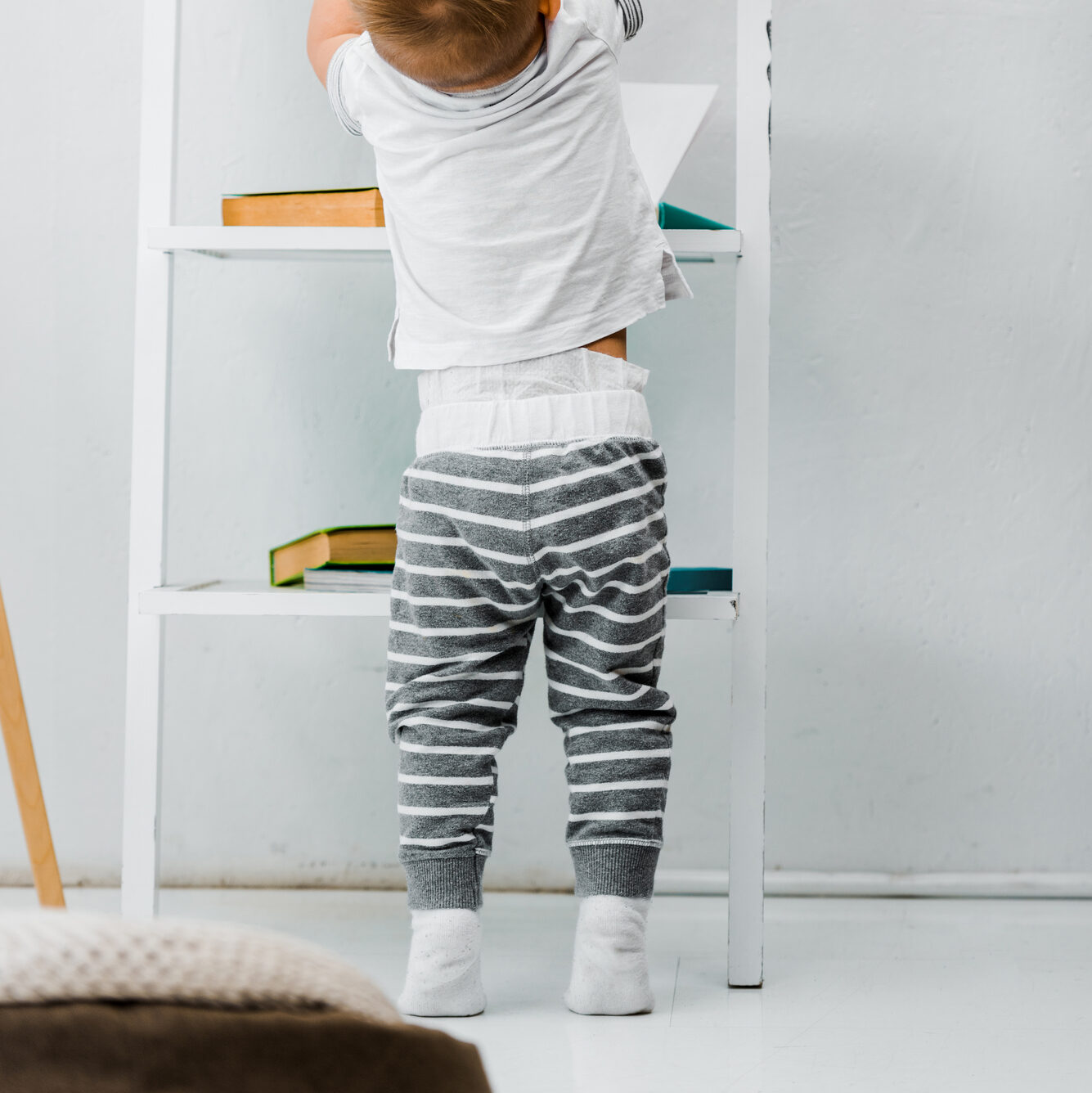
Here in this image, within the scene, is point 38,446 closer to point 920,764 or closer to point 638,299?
point 638,299

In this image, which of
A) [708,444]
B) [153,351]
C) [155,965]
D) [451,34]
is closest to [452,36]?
[451,34]

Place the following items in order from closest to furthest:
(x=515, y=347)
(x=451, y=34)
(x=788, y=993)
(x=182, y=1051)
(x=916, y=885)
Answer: (x=182, y=1051) < (x=451, y=34) < (x=515, y=347) < (x=788, y=993) < (x=916, y=885)

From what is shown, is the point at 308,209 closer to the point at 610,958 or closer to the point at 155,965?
the point at 610,958

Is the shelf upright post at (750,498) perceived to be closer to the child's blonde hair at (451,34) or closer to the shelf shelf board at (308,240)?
the shelf shelf board at (308,240)

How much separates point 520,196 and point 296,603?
0.38 m

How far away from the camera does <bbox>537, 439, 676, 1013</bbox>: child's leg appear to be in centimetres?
87

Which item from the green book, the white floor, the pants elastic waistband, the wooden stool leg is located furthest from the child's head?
the white floor

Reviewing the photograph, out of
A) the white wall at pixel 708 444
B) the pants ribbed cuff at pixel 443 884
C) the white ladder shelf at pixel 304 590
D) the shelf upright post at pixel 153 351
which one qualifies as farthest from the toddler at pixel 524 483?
the white wall at pixel 708 444

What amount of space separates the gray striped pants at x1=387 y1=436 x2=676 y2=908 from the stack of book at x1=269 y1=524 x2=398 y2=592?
104mm

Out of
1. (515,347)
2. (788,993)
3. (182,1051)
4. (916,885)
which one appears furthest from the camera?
(916,885)

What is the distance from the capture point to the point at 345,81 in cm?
92

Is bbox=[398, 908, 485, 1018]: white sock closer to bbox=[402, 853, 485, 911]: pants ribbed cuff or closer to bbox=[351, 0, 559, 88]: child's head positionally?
bbox=[402, 853, 485, 911]: pants ribbed cuff

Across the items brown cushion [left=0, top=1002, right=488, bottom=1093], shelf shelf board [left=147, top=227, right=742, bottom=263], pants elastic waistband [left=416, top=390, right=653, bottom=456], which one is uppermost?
shelf shelf board [left=147, top=227, right=742, bottom=263]

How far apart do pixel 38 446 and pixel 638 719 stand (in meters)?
0.77
